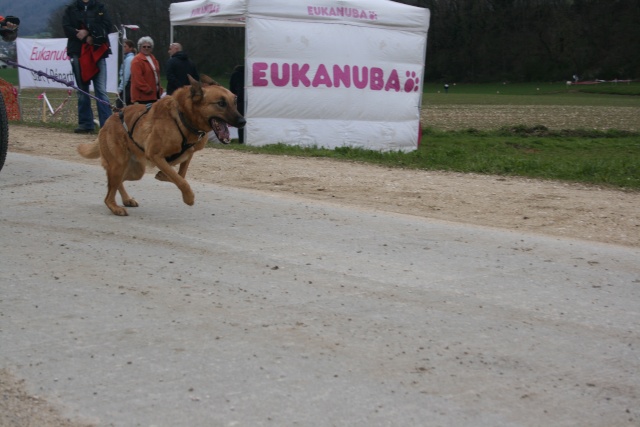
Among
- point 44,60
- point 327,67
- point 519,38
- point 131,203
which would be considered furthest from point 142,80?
point 519,38

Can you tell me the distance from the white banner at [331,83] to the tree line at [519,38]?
49.1 meters

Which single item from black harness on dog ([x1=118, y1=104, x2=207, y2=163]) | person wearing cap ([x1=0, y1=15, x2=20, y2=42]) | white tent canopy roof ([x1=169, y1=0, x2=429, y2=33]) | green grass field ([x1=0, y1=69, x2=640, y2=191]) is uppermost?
white tent canopy roof ([x1=169, y1=0, x2=429, y2=33])

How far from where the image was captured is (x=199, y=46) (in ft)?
185

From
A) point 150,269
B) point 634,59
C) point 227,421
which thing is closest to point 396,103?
point 150,269

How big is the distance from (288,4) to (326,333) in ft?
37.1

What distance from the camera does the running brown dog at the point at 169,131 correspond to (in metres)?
7.84

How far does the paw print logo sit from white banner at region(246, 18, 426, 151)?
19mm

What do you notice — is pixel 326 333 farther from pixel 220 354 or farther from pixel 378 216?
pixel 378 216

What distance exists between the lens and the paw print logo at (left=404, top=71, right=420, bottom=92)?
1664 centimetres

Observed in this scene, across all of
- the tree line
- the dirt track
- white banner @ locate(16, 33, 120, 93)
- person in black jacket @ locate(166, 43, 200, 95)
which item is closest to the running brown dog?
the dirt track

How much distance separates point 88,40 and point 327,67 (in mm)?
4246

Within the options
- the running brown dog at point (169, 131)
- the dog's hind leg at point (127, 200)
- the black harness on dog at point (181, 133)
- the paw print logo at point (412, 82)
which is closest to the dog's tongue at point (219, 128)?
the running brown dog at point (169, 131)

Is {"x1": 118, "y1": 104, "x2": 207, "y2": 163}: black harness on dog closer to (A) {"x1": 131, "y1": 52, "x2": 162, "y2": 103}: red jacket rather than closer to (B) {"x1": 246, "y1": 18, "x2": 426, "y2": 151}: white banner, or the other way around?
(A) {"x1": 131, "y1": 52, "x2": 162, "y2": 103}: red jacket

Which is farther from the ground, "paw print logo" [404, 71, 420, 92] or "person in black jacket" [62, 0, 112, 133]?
"person in black jacket" [62, 0, 112, 133]
